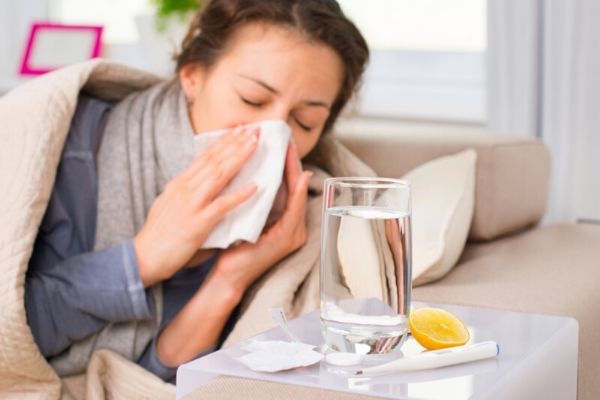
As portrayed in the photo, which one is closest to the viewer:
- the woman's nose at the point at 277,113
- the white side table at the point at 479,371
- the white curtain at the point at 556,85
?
the white side table at the point at 479,371

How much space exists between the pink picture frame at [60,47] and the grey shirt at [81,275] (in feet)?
4.60

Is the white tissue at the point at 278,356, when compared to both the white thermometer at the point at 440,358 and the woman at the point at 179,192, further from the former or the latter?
the woman at the point at 179,192

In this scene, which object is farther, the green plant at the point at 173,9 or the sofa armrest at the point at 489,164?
the green plant at the point at 173,9

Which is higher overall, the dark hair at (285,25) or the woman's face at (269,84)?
the dark hair at (285,25)

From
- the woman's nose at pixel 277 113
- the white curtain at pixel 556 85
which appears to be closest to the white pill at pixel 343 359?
the woman's nose at pixel 277 113

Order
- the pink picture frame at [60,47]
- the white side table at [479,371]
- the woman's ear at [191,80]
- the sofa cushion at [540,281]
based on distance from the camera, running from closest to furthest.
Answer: the white side table at [479,371] < the sofa cushion at [540,281] < the woman's ear at [191,80] < the pink picture frame at [60,47]

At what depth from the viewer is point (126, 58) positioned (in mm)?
3158

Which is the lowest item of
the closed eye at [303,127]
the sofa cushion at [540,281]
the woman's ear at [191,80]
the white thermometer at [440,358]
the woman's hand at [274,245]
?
the sofa cushion at [540,281]

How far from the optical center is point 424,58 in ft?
8.93

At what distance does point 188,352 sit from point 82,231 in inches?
9.1

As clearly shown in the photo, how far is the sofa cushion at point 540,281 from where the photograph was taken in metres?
1.37

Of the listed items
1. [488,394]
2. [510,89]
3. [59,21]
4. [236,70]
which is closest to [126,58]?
[59,21]

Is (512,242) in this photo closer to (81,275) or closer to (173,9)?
(81,275)

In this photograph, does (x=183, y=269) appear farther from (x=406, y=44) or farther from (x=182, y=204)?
(x=406, y=44)
